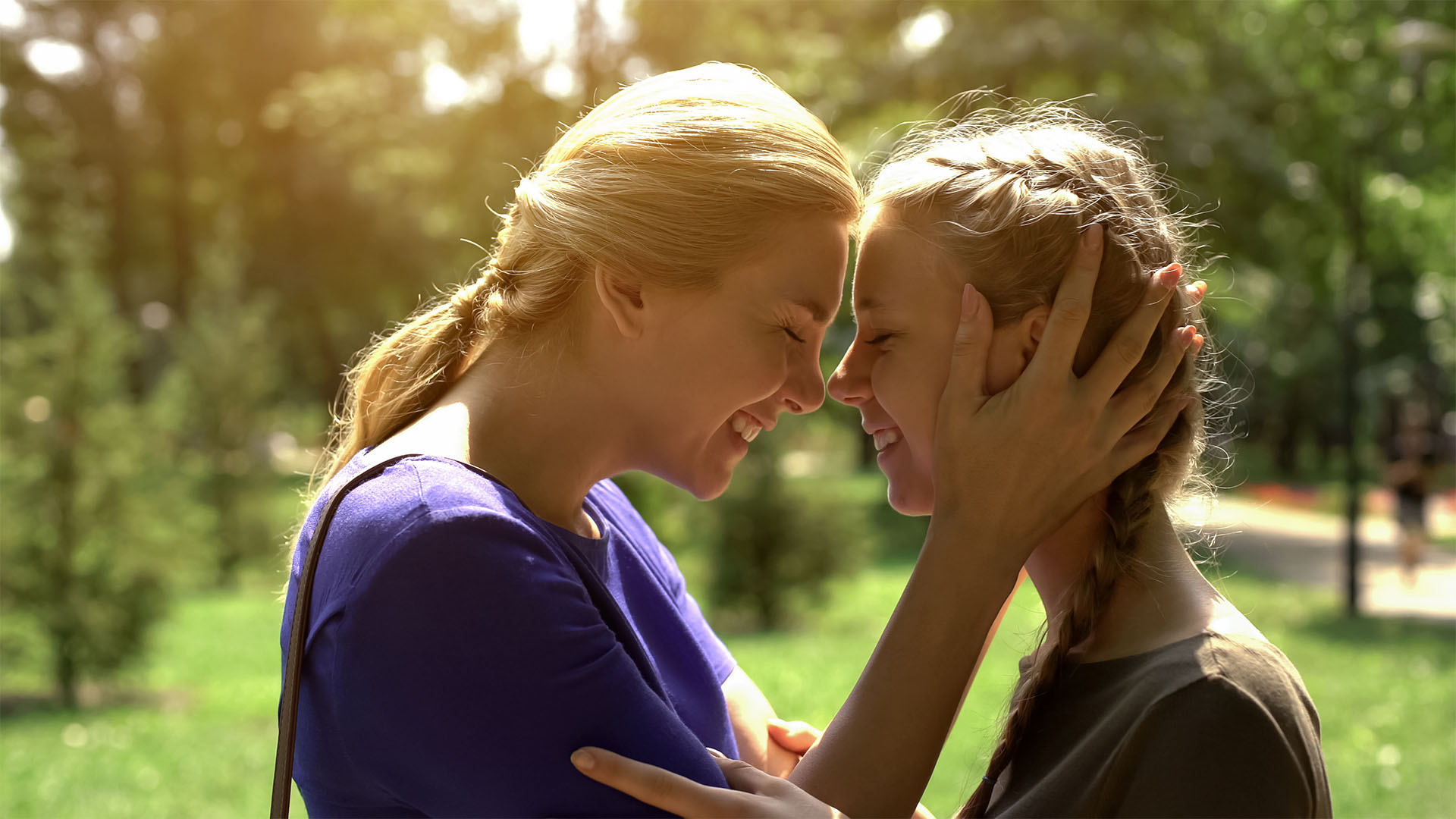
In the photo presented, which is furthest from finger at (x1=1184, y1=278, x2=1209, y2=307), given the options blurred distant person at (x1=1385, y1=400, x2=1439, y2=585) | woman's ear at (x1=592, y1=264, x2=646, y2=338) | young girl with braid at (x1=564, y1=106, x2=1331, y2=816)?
blurred distant person at (x1=1385, y1=400, x2=1439, y2=585)

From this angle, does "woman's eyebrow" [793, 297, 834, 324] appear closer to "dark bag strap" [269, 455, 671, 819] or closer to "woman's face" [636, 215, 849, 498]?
"woman's face" [636, 215, 849, 498]

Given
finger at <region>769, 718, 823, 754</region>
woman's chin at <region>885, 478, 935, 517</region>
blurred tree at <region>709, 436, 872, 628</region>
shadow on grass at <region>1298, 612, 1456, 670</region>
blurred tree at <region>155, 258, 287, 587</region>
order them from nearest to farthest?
woman's chin at <region>885, 478, 935, 517</region> → finger at <region>769, 718, 823, 754</region> → shadow on grass at <region>1298, 612, 1456, 670</region> → blurred tree at <region>709, 436, 872, 628</region> → blurred tree at <region>155, 258, 287, 587</region>

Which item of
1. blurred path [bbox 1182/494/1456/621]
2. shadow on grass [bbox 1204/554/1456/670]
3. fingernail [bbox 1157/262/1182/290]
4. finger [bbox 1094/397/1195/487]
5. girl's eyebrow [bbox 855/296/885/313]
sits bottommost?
blurred path [bbox 1182/494/1456/621]

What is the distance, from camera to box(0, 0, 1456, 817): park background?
28.8ft

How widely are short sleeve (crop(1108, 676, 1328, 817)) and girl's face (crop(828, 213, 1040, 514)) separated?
0.56m

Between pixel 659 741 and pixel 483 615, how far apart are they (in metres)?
0.29

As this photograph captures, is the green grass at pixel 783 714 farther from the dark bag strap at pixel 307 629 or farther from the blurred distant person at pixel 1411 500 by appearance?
the blurred distant person at pixel 1411 500

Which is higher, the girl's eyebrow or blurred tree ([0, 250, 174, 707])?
the girl's eyebrow

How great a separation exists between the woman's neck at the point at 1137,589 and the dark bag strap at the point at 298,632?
3.55ft

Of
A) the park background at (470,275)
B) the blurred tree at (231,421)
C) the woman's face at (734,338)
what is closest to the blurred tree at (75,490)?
the park background at (470,275)

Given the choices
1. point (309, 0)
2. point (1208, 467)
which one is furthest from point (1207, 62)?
point (309, 0)

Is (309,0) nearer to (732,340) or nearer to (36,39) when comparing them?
(36,39)

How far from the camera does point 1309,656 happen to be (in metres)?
10.4

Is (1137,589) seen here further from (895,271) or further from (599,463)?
(599,463)
